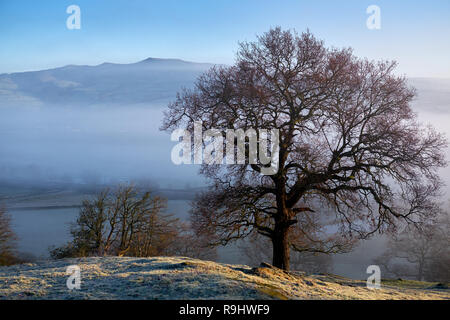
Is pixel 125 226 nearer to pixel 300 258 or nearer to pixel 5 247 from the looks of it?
pixel 5 247

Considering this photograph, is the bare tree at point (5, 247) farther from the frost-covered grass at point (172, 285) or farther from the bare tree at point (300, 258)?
the bare tree at point (300, 258)

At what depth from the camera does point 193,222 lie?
1571cm

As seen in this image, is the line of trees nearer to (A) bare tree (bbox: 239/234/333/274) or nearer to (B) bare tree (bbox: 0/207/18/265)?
(B) bare tree (bbox: 0/207/18/265)

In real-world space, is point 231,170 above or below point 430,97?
below

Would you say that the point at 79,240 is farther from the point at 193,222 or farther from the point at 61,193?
the point at 61,193

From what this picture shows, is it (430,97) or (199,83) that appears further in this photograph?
(430,97)

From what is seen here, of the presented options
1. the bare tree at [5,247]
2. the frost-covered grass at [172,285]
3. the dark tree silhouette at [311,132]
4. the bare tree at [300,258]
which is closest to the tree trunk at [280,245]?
the dark tree silhouette at [311,132]

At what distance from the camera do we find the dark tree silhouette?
14547 millimetres

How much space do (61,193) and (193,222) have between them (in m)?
105

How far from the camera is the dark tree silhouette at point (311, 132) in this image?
14.5 meters

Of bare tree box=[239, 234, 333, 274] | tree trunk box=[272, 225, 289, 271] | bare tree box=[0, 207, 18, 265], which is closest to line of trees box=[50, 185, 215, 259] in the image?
bare tree box=[0, 207, 18, 265]

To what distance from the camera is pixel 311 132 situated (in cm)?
Result: 1589

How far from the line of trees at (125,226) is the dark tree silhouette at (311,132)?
1565 cm

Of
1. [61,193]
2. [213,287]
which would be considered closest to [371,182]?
[213,287]
